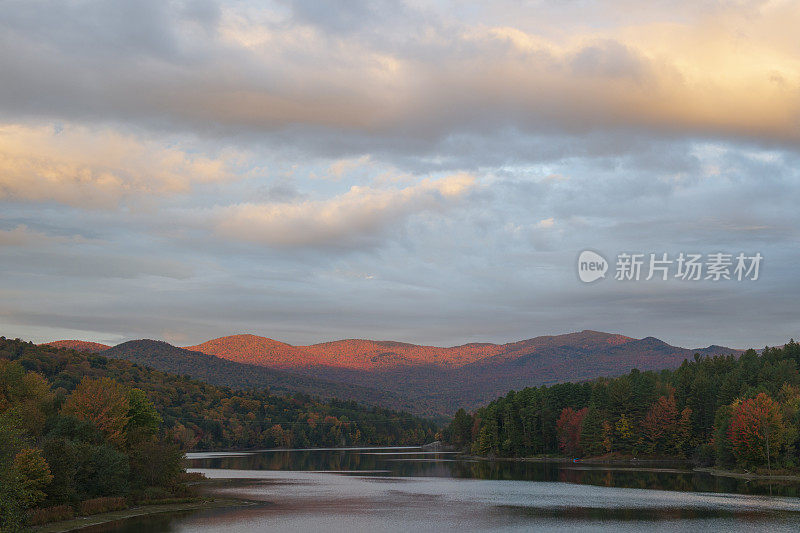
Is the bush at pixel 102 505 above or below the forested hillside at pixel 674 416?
below

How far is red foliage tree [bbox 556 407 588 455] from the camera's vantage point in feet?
559

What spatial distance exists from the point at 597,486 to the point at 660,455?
216 feet

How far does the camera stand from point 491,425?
18825 cm

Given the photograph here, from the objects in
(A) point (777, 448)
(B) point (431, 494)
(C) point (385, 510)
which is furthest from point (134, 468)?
(A) point (777, 448)

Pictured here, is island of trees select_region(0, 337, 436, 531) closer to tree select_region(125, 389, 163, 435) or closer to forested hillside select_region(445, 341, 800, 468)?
tree select_region(125, 389, 163, 435)

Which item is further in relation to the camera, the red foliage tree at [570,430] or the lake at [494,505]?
the red foliage tree at [570,430]

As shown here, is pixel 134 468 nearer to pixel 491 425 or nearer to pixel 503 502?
pixel 503 502

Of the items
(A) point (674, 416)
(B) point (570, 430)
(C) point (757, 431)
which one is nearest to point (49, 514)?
(C) point (757, 431)

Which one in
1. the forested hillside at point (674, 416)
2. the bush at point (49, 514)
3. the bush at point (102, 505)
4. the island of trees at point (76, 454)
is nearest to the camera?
the island of trees at point (76, 454)

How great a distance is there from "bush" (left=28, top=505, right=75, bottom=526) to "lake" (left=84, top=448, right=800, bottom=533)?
3.96 metres

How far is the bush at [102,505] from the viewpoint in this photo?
64.3 m

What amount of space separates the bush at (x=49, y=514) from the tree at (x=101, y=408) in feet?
70.3

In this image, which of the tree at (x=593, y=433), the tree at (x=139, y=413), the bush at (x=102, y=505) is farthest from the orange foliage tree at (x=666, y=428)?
the bush at (x=102, y=505)

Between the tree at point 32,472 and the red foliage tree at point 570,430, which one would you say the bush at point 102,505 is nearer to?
the tree at point 32,472
